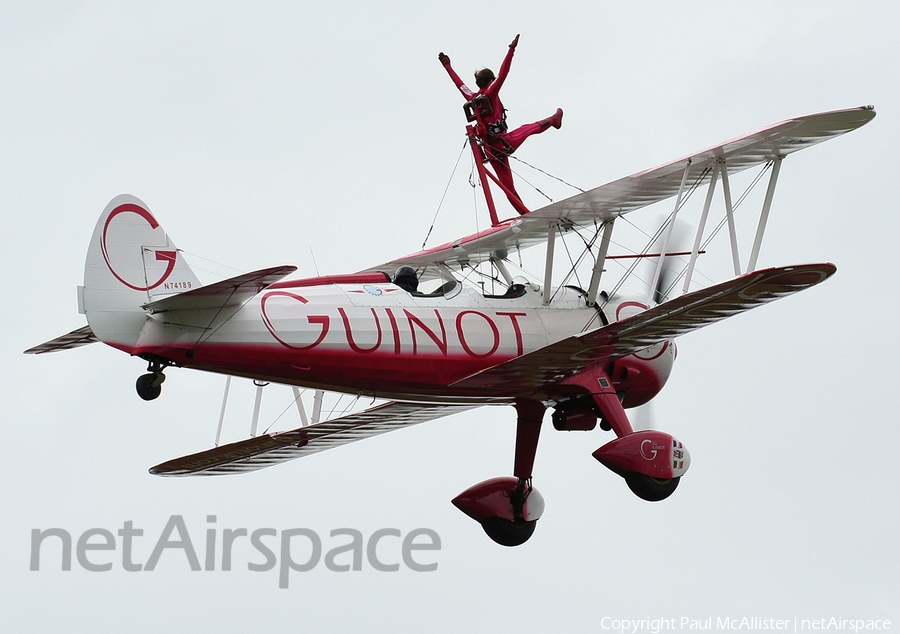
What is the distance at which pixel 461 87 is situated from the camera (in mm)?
18859

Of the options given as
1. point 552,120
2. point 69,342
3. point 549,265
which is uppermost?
point 552,120

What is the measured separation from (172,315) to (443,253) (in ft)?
15.1

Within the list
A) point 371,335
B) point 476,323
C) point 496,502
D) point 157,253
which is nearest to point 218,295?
point 157,253

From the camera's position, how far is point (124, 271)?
14477 mm

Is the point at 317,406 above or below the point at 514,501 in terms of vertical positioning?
above

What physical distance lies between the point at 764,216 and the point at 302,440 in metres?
6.45

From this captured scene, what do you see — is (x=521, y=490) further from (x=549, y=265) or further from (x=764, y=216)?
(x=764, y=216)

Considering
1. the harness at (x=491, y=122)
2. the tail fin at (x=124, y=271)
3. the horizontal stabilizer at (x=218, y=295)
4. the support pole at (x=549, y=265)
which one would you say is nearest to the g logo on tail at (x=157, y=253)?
the tail fin at (x=124, y=271)

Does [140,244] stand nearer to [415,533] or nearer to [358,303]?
[358,303]

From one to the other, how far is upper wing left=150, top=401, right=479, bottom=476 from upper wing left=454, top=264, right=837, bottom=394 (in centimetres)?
173

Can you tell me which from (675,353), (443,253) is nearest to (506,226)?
(443,253)

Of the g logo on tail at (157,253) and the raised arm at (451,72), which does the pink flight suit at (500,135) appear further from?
the g logo on tail at (157,253)

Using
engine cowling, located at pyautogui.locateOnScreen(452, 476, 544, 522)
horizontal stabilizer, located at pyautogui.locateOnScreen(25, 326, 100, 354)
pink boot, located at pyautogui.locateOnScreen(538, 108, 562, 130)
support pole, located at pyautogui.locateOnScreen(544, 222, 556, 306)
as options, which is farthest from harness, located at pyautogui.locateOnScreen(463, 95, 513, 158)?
horizontal stabilizer, located at pyautogui.locateOnScreen(25, 326, 100, 354)

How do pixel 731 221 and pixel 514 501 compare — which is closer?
pixel 731 221
